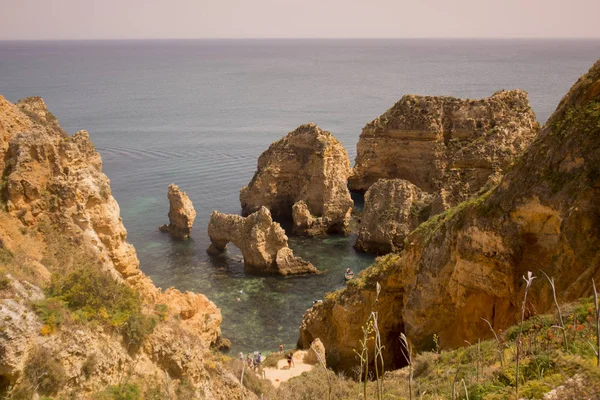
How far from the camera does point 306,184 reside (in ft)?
168

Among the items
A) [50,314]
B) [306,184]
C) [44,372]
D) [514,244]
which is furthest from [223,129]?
[44,372]

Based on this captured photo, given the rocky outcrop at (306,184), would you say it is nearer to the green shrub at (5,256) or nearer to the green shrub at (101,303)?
the green shrub at (101,303)

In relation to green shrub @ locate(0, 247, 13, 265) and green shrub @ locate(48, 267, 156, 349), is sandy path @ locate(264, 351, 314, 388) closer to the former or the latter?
green shrub @ locate(48, 267, 156, 349)

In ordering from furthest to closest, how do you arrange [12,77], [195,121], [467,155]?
[12,77] < [195,121] < [467,155]

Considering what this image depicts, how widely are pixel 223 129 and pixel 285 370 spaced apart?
2981 inches

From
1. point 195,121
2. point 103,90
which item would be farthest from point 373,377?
point 103,90

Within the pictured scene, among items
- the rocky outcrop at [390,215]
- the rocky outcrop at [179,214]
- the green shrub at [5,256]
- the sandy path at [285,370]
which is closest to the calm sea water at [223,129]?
the rocky outcrop at [179,214]

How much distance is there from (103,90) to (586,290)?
14479 cm

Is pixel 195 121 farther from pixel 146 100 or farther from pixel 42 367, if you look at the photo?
pixel 42 367

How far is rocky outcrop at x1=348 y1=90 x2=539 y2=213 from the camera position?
148ft

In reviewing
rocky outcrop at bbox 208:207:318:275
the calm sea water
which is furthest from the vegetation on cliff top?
rocky outcrop at bbox 208:207:318:275

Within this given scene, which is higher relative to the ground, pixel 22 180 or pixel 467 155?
pixel 22 180

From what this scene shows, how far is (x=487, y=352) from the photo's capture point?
15.0m

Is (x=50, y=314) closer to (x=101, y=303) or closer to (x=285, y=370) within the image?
(x=101, y=303)
